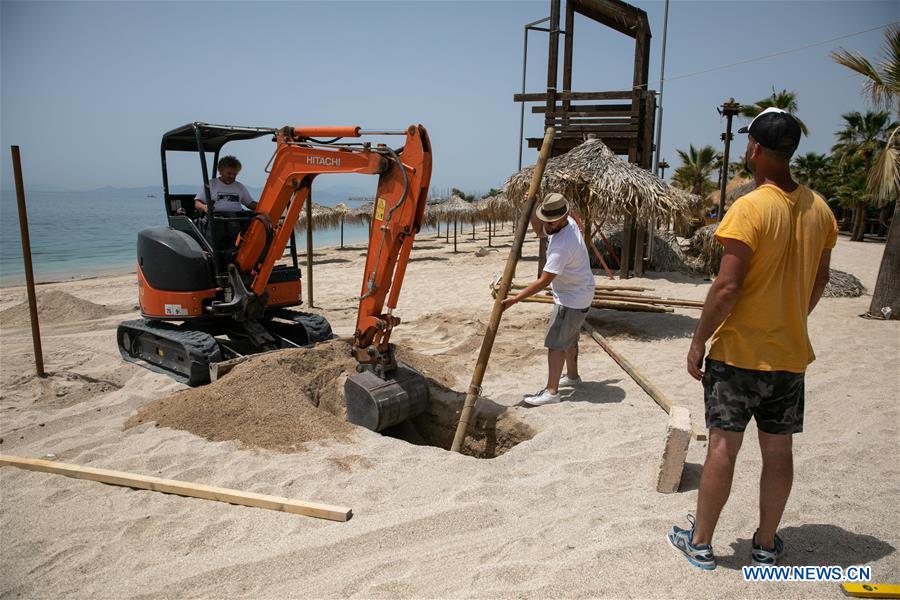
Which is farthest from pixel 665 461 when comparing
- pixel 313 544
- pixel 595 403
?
pixel 313 544

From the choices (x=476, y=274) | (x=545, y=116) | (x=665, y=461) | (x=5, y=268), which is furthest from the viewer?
(x=5, y=268)

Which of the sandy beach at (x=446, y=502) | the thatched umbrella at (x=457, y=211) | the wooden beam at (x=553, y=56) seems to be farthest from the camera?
the thatched umbrella at (x=457, y=211)

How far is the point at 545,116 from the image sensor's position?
10328 mm

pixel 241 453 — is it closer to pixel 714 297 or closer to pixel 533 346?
pixel 714 297

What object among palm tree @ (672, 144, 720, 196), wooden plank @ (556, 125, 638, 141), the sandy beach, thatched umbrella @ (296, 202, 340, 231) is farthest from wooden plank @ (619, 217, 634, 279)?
palm tree @ (672, 144, 720, 196)

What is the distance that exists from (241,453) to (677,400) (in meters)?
3.68

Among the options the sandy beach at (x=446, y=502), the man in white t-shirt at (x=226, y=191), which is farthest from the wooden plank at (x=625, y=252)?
the man in white t-shirt at (x=226, y=191)

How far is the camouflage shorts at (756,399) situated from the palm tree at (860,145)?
26.8 meters

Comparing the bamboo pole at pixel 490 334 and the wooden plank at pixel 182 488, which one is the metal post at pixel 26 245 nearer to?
the wooden plank at pixel 182 488

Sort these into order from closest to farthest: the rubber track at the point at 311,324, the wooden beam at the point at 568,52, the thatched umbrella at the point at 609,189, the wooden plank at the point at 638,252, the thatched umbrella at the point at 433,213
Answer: the rubber track at the point at 311,324 → the thatched umbrella at the point at 609,189 → the wooden beam at the point at 568,52 → the wooden plank at the point at 638,252 → the thatched umbrella at the point at 433,213

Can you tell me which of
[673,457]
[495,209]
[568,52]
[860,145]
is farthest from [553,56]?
[860,145]

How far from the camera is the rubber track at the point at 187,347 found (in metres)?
5.43

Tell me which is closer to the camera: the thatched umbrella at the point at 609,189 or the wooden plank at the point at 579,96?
the thatched umbrella at the point at 609,189

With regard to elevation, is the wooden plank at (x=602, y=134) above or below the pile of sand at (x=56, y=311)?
above
